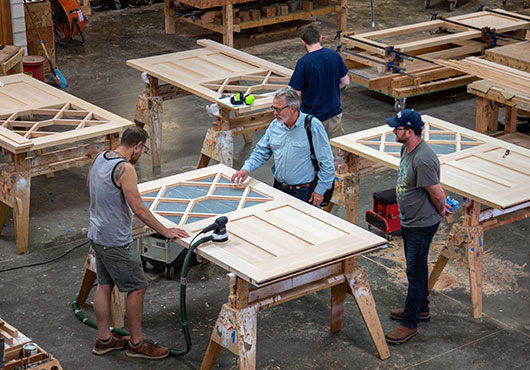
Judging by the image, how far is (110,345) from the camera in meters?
5.73

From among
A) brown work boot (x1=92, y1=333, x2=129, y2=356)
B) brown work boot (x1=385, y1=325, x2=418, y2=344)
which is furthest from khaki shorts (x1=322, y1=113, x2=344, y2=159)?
brown work boot (x1=92, y1=333, x2=129, y2=356)

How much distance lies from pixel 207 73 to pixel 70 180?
182cm

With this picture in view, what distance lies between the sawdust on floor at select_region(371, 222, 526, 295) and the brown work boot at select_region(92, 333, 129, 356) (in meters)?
2.30

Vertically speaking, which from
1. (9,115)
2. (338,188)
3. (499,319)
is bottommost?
(499,319)

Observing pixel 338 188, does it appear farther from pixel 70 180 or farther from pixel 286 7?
pixel 286 7

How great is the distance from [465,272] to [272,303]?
232 centimetres

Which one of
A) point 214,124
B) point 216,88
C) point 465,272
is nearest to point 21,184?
point 214,124

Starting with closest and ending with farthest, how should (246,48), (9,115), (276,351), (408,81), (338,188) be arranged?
1. (276,351)
2. (338,188)
3. (9,115)
4. (408,81)
5. (246,48)

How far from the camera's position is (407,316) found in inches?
234

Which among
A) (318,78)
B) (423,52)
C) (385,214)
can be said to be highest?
(318,78)

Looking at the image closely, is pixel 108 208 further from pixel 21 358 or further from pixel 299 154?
pixel 299 154

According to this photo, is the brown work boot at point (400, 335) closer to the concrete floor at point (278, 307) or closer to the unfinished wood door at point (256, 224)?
the concrete floor at point (278, 307)

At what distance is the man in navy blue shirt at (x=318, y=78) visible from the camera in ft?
24.8

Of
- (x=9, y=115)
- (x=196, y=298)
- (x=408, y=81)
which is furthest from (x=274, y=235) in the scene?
(x=408, y=81)
